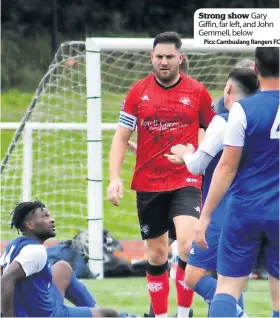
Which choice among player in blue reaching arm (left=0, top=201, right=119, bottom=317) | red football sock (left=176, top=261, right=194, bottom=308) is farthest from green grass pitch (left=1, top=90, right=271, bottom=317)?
player in blue reaching arm (left=0, top=201, right=119, bottom=317)

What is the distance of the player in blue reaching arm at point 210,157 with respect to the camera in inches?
246

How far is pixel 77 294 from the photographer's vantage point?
7.46 metres

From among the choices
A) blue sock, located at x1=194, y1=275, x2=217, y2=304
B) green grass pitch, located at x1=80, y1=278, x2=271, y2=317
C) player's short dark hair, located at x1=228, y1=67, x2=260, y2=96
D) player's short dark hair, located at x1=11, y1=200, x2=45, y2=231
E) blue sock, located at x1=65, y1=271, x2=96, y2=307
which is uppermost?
player's short dark hair, located at x1=228, y1=67, x2=260, y2=96

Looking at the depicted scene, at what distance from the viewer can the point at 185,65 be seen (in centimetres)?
859

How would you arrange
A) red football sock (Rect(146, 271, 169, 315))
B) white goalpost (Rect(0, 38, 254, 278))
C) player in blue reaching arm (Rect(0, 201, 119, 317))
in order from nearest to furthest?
player in blue reaching arm (Rect(0, 201, 119, 317)) → red football sock (Rect(146, 271, 169, 315)) → white goalpost (Rect(0, 38, 254, 278))

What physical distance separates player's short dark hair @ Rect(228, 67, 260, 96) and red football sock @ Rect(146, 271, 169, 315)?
199cm

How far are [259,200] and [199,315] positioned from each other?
3039 millimetres

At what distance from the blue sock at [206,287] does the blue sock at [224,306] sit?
1.08 m

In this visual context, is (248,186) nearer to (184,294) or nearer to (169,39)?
(184,294)

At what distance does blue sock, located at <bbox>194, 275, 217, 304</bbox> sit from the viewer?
693 cm

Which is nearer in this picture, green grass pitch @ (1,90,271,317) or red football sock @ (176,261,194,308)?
red football sock @ (176,261,194,308)

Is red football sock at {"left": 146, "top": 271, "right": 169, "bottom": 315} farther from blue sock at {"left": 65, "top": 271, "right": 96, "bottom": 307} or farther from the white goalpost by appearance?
the white goalpost

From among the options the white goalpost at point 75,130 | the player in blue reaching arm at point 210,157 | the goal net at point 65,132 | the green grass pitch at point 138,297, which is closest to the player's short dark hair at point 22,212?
the player in blue reaching arm at point 210,157

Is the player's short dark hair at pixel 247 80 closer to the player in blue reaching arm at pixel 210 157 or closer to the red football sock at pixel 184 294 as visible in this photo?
the player in blue reaching arm at pixel 210 157
